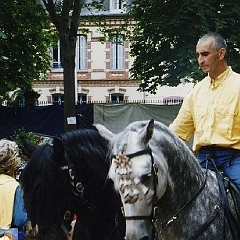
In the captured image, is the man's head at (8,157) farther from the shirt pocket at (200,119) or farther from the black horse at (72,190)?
the shirt pocket at (200,119)

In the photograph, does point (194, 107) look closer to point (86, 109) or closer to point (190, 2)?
point (86, 109)

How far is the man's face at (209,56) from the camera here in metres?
4.61

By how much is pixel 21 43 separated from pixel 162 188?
20.4 m

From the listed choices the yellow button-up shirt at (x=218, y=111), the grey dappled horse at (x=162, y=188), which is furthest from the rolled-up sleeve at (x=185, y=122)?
the grey dappled horse at (x=162, y=188)

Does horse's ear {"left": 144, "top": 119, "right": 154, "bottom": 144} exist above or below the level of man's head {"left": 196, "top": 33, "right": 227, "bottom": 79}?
below

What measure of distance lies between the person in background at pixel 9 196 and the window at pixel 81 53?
35.5 meters

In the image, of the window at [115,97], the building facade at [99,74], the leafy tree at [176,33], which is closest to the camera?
the leafy tree at [176,33]

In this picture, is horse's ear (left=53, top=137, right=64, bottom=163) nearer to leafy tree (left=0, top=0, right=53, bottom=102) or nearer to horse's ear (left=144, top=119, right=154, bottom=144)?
horse's ear (left=144, top=119, right=154, bottom=144)

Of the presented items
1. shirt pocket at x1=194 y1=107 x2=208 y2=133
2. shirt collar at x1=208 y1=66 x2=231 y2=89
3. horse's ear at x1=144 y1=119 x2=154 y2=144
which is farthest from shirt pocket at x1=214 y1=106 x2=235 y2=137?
horse's ear at x1=144 y1=119 x2=154 y2=144

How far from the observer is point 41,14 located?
77.4 feet

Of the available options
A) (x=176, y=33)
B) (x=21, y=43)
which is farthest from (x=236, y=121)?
(x=21, y=43)

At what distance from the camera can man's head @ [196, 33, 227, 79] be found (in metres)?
4.61

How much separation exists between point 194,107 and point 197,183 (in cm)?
75

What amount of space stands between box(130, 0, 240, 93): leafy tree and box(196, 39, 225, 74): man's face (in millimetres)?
17328
